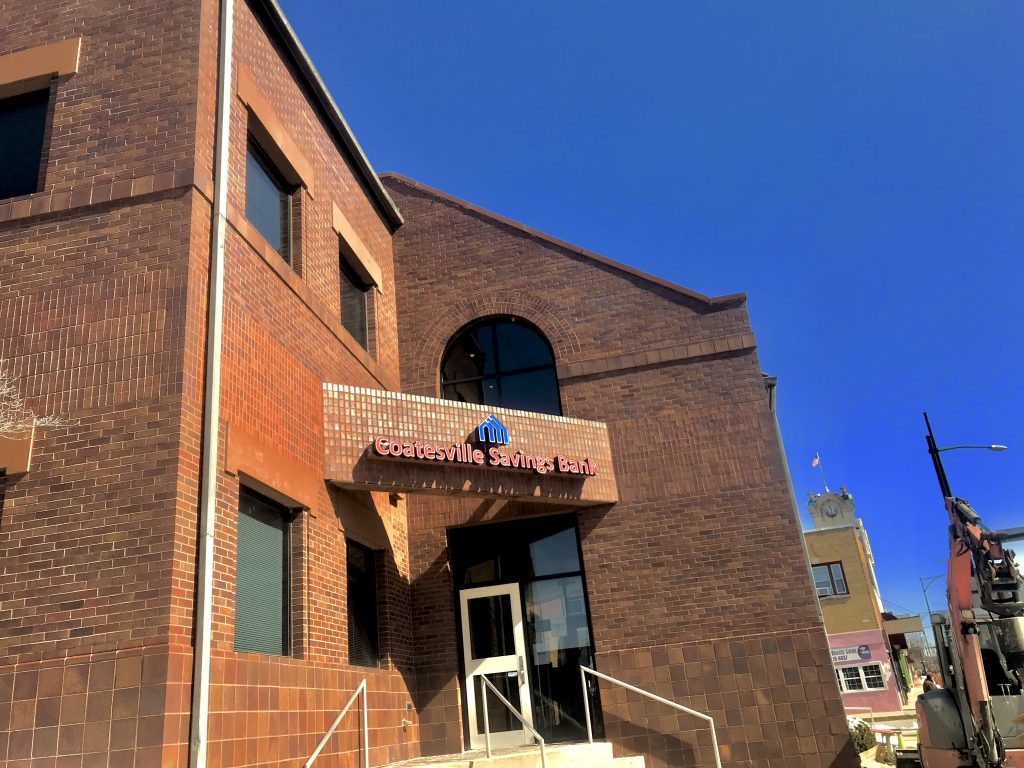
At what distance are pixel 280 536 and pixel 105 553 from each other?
243 centimetres

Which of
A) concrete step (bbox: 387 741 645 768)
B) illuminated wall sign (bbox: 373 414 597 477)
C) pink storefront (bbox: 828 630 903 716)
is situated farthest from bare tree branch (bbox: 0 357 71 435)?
pink storefront (bbox: 828 630 903 716)

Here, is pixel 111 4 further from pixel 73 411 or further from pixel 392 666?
pixel 392 666

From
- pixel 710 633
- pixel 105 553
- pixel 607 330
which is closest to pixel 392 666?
pixel 710 633

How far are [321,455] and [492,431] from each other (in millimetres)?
2539

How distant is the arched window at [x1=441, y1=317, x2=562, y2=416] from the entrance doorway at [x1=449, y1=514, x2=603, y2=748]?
2.27 m

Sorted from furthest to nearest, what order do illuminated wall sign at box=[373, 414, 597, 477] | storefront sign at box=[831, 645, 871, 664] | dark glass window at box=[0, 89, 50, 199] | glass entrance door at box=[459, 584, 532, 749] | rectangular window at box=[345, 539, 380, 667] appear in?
storefront sign at box=[831, 645, 871, 664], glass entrance door at box=[459, 584, 532, 749], rectangular window at box=[345, 539, 380, 667], illuminated wall sign at box=[373, 414, 597, 477], dark glass window at box=[0, 89, 50, 199]

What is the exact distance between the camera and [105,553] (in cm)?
690

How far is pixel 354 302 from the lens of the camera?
1359 cm

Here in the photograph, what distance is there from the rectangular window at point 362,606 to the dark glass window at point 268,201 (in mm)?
4145

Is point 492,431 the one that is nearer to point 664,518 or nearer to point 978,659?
point 664,518

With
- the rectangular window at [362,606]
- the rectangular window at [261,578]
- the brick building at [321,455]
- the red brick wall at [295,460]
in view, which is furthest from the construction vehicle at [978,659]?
the rectangular window at [261,578]

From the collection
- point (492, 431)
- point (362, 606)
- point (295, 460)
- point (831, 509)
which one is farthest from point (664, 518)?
point (831, 509)

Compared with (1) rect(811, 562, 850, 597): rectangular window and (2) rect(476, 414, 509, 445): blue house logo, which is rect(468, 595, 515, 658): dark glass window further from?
(1) rect(811, 562, 850, 597): rectangular window

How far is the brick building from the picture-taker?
275 inches
